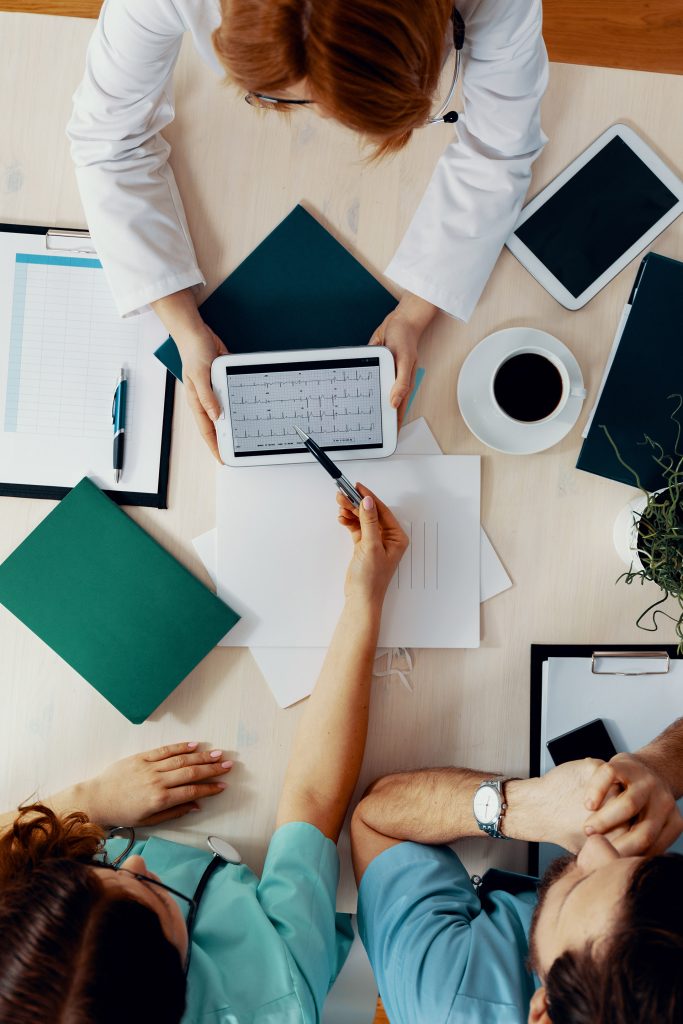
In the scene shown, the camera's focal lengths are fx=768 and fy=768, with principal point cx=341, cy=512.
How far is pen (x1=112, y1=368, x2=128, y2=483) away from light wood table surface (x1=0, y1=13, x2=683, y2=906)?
0.07 metres

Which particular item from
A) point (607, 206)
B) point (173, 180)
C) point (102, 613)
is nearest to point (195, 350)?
point (173, 180)

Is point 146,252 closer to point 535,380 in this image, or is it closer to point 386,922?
point 535,380

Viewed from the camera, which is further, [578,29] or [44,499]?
[578,29]

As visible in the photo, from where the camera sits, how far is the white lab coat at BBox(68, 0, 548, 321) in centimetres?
89

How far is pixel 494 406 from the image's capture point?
3.27 ft

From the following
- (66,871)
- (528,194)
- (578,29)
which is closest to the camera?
(66,871)

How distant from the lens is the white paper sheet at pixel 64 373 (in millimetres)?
1019

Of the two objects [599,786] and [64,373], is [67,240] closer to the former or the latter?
[64,373]

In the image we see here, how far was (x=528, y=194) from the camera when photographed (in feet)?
3.37

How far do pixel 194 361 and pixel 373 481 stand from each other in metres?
0.28

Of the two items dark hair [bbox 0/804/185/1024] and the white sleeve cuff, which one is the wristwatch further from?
the white sleeve cuff

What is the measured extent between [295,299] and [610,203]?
0.44 meters

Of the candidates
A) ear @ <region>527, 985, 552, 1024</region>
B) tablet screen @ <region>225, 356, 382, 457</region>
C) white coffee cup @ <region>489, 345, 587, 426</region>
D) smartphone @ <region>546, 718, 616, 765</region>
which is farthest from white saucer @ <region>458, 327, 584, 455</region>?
ear @ <region>527, 985, 552, 1024</region>

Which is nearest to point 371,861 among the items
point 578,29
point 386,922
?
point 386,922
